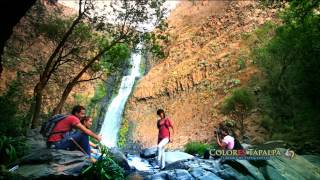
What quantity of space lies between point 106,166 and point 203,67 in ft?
106

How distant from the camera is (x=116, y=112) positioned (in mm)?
44531

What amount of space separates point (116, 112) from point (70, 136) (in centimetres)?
3569

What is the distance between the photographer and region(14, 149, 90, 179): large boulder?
309 inches

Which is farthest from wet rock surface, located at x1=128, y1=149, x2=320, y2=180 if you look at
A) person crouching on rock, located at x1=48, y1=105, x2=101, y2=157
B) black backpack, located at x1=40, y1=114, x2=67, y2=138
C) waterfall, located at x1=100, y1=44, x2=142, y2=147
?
waterfall, located at x1=100, y1=44, x2=142, y2=147

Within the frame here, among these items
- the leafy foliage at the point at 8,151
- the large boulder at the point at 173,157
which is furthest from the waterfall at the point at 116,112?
the leafy foliage at the point at 8,151

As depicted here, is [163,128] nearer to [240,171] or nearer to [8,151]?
[240,171]

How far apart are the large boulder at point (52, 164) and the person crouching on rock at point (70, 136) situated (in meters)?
0.30

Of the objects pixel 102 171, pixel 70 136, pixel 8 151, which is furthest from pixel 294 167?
pixel 8 151

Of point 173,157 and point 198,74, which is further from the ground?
point 198,74

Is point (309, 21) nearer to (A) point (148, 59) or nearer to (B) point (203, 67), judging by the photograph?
(B) point (203, 67)

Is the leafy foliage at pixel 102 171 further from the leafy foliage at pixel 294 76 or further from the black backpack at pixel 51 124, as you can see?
the leafy foliage at pixel 294 76

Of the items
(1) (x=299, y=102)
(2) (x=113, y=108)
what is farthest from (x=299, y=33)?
(2) (x=113, y=108)

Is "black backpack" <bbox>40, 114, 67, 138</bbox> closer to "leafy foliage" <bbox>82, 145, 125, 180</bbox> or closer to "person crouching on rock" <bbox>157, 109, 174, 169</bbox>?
"leafy foliage" <bbox>82, 145, 125, 180</bbox>

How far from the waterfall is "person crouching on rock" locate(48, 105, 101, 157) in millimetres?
29679
